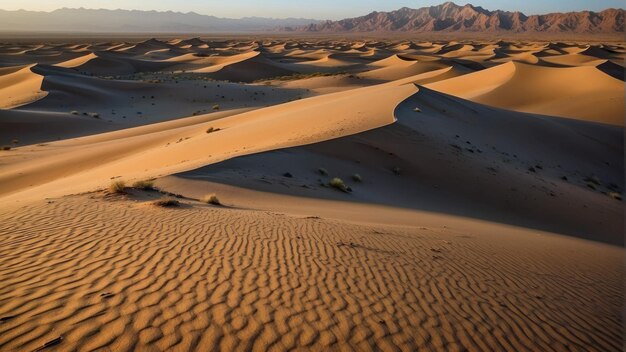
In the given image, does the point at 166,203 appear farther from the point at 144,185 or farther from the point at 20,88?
the point at 20,88

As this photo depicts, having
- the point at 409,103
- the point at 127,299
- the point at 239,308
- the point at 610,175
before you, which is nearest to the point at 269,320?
the point at 239,308

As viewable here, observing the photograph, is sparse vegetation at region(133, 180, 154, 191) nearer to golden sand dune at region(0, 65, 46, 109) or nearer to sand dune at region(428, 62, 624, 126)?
golden sand dune at region(0, 65, 46, 109)

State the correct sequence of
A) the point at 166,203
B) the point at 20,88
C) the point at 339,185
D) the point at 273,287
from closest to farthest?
the point at 273,287, the point at 166,203, the point at 339,185, the point at 20,88

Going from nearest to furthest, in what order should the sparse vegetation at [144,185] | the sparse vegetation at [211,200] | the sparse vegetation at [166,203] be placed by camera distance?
the sparse vegetation at [166,203]
the sparse vegetation at [211,200]
the sparse vegetation at [144,185]

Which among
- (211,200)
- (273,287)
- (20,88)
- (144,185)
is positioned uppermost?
(273,287)

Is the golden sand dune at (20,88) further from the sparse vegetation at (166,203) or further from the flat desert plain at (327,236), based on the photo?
the sparse vegetation at (166,203)

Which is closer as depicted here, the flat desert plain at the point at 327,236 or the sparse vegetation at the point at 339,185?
the flat desert plain at the point at 327,236

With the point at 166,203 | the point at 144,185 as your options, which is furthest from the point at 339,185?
the point at 166,203

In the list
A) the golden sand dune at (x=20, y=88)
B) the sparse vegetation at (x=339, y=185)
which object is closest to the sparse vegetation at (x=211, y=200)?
the sparse vegetation at (x=339, y=185)
